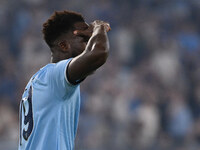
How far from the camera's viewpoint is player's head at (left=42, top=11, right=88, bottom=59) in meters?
3.63

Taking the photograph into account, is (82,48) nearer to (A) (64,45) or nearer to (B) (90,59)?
(A) (64,45)

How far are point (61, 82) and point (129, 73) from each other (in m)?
6.14

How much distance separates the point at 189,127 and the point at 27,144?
4952mm

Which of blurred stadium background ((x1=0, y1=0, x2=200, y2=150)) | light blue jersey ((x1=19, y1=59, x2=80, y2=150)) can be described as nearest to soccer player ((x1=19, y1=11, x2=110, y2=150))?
light blue jersey ((x1=19, y1=59, x2=80, y2=150))

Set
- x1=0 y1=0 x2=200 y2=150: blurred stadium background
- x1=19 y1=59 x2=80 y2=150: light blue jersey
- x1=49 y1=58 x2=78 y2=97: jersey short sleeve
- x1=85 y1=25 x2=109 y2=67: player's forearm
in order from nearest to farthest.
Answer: x1=85 y1=25 x2=109 y2=67: player's forearm
x1=49 y1=58 x2=78 y2=97: jersey short sleeve
x1=19 y1=59 x2=80 y2=150: light blue jersey
x1=0 y1=0 x2=200 y2=150: blurred stadium background

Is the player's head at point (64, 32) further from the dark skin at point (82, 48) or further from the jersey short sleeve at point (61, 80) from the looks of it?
the jersey short sleeve at point (61, 80)

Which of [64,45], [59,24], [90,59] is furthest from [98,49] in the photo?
[59,24]

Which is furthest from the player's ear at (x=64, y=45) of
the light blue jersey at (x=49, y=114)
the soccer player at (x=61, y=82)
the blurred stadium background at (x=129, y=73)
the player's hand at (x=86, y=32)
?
the blurred stadium background at (x=129, y=73)

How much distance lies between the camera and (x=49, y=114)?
343 centimetres

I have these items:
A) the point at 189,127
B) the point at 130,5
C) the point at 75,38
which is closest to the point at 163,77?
the point at 189,127

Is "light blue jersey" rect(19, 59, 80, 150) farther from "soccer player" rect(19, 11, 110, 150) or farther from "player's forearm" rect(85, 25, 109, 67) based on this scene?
"player's forearm" rect(85, 25, 109, 67)

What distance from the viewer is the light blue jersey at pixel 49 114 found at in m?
3.39

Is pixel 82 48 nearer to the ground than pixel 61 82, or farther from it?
farther from it

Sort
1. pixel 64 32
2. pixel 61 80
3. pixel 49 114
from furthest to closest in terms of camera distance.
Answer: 1. pixel 64 32
2. pixel 49 114
3. pixel 61 80
